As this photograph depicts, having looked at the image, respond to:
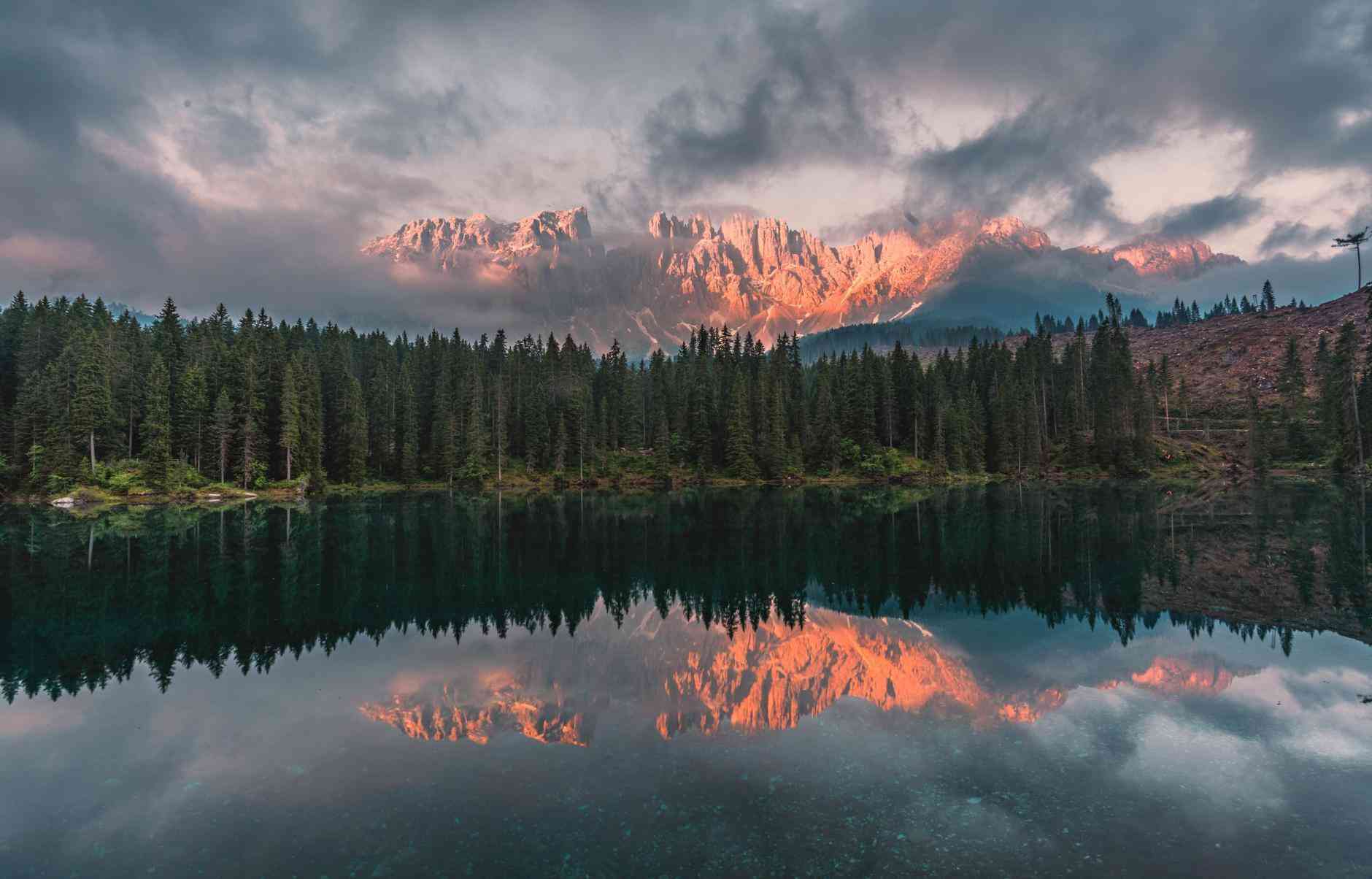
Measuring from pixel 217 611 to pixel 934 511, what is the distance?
6003 cm

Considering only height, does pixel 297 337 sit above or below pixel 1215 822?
above

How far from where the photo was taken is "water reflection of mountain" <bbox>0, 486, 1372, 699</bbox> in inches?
992

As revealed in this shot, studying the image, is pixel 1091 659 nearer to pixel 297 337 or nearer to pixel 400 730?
pixel 400 730

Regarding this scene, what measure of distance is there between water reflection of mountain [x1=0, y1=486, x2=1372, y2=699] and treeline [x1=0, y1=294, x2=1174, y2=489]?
1166 inches

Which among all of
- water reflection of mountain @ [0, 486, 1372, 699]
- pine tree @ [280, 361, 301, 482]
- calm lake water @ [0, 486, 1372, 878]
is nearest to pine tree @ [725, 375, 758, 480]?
water reflection of mountain @ [0, 486, 1372, 699]

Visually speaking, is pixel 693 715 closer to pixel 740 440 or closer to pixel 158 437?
pixel 158 437

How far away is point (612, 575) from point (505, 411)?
9750 cm

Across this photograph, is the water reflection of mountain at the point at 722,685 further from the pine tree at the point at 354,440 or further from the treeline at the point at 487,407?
the pine tree at the point at 354,440

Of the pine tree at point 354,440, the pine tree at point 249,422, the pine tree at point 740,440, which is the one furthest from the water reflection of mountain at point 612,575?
the pine tree at point 740,440

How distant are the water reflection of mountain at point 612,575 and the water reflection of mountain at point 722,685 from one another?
3137 mm

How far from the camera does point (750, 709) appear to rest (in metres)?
17.8

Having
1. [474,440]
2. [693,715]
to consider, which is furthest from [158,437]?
[693,715]

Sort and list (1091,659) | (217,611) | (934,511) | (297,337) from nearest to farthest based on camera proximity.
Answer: (1091,659)
(217,611)
(934,511)
(297,337)

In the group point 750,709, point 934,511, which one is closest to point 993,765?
point 750,709
